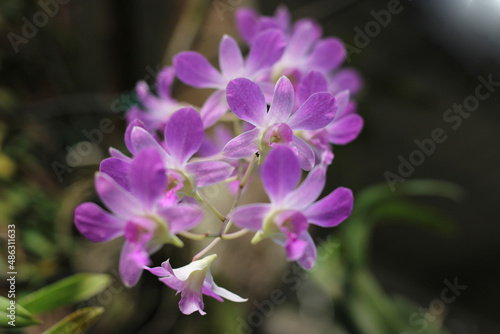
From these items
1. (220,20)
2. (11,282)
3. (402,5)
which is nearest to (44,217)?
(11,282)

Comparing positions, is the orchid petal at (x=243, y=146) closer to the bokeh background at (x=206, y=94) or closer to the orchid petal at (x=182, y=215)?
the orchid petal at (x=182, y=215)

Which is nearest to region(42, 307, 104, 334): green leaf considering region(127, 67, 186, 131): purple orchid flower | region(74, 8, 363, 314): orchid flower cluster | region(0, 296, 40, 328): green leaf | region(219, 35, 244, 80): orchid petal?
region(0, 296, 40, 328): green leaf

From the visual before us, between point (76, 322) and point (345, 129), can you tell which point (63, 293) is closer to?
point (76, 322)

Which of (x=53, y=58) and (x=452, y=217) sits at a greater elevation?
(x=452, y=217)

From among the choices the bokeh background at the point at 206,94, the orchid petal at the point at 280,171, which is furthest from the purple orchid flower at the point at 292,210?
the bokeh background at the point at 206,94

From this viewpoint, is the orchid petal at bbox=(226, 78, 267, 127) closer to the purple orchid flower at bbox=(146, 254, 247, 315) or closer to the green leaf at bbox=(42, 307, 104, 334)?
the purple orchid flower at bbox=(146, 254, 247, 315)

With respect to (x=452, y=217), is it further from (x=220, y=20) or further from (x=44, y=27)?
(x=44, y=27)
